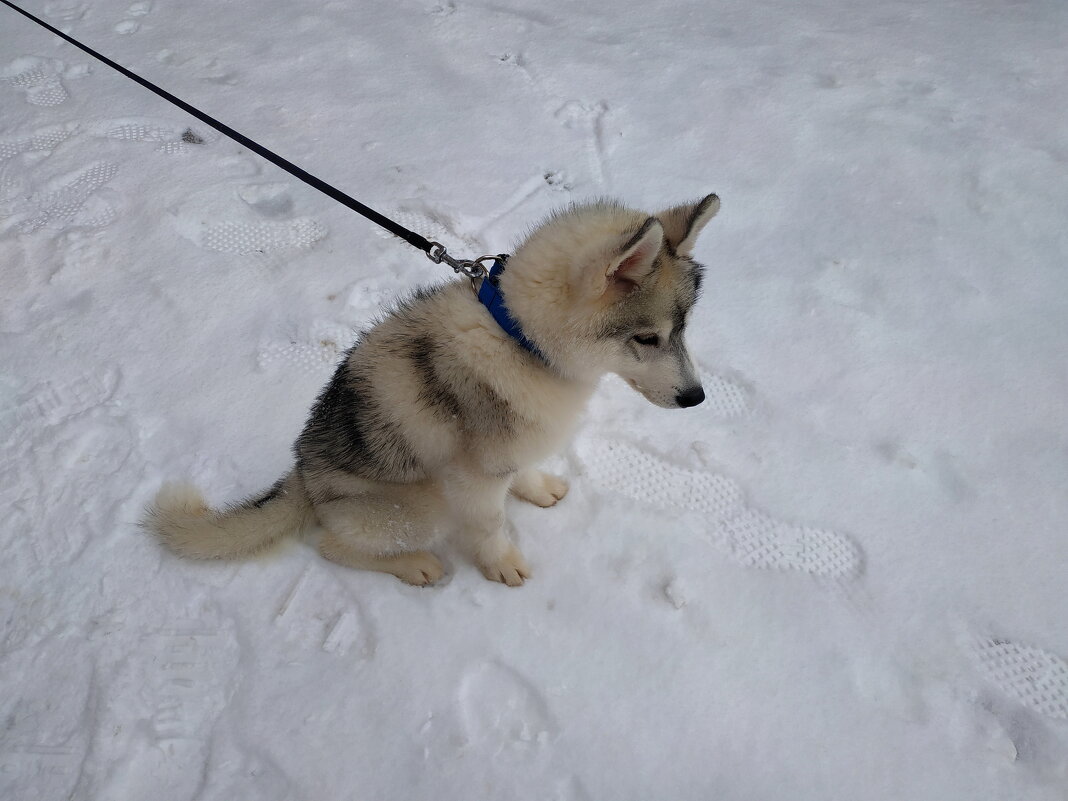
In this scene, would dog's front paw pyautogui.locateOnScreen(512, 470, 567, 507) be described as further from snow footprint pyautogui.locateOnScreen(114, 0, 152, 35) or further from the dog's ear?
snow footprint pyautogui.locateOnScreen(114, 0, 152, 35)

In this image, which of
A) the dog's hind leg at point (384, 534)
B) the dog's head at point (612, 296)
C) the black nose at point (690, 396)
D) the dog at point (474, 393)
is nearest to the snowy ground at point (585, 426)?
the dog's hind leg at point (384, 534)

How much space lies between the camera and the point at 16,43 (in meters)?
5.21

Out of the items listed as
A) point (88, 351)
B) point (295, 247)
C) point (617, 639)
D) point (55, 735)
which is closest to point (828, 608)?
point (617, 639)

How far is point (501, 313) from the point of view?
2.05 metres

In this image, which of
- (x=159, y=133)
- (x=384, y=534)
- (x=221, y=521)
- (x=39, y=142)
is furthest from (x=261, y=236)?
(x=384, y=534)

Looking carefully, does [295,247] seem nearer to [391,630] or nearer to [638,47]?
[391,630]

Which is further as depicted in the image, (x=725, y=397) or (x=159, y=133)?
(x=159, y=133)

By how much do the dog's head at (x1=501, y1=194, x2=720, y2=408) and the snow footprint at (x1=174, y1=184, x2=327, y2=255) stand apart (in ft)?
8.16

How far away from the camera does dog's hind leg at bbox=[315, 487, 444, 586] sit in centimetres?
238

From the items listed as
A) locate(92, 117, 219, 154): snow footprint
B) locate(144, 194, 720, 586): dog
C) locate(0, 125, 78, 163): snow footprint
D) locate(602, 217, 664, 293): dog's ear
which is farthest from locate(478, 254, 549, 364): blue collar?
locate(0, 125, 78, 163): snow footprint

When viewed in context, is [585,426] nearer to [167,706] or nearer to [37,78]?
[167,706]

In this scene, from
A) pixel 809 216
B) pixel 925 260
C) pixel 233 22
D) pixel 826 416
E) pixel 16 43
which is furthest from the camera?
pixel 233 22

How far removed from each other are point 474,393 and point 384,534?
77cm

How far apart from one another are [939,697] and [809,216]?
299 centimetres
